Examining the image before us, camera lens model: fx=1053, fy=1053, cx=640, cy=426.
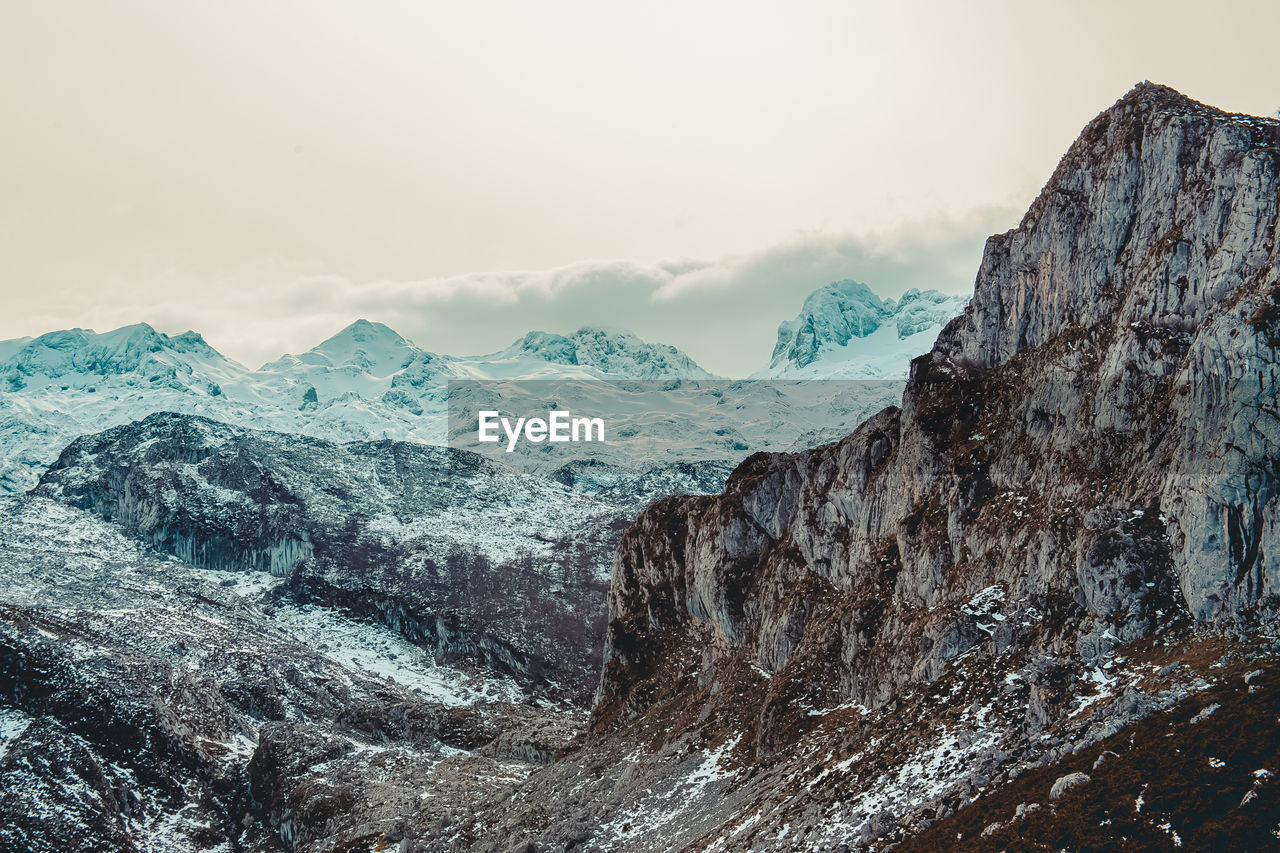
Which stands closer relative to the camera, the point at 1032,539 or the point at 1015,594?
the point at 1015,594

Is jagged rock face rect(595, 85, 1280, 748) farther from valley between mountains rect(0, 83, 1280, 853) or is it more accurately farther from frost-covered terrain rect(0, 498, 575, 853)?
frost-covered terrain rect(0, 498, 575, 853)

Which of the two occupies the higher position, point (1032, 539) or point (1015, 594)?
point (1032, 539)

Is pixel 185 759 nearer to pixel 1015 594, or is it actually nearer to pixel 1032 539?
pixel 1015 594

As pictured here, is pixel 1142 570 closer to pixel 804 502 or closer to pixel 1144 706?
pixel 1144 706

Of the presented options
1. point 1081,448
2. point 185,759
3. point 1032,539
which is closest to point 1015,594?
point 1032,539

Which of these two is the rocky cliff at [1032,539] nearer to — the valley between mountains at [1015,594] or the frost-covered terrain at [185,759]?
the valley between mountains at [1015,594]

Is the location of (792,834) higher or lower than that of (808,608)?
lower

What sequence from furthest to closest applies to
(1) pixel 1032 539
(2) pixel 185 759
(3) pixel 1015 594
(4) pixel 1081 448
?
(2) pixel 185 759, (4) pixel 1081 448, (1) pixel 1032 539, (3) pixel 1015 594

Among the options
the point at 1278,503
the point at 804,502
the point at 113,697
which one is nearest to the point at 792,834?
the point at 1278,503
